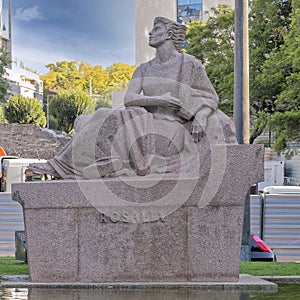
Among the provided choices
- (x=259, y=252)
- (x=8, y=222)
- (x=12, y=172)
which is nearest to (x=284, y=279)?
(x=259, y=252)

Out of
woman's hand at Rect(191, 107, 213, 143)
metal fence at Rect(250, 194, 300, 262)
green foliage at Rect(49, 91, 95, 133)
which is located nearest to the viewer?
woman's hand at Rect(191, 107, 213, 143)

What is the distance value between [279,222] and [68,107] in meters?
94.1

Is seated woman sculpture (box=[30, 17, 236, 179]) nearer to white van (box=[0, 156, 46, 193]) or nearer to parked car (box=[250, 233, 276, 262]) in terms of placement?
parked car (box=[250, 233, 276, 262])

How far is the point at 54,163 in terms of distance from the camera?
Result: 31.0ft

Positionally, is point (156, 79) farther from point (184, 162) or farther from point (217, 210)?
point (217, 210)

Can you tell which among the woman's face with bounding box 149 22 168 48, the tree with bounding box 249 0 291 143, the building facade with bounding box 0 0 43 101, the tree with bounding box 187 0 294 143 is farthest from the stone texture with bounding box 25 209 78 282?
the building facade with bounding box 0 0 43 101

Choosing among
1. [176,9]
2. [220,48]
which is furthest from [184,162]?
[176,9]

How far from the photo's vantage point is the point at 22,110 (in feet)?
333

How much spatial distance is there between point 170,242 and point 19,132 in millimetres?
69097

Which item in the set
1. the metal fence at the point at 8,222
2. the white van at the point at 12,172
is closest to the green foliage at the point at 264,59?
the white van at the point at 12,172

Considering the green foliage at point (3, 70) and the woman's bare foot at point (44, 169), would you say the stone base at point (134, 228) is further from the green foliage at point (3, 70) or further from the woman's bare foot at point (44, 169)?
the green foliage at point (3, 70)

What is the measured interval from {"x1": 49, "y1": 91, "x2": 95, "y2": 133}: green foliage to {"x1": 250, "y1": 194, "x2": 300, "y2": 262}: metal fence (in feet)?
299

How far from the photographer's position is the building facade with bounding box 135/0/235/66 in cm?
7200

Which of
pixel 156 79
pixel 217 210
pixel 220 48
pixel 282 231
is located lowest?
pixel 282 231
